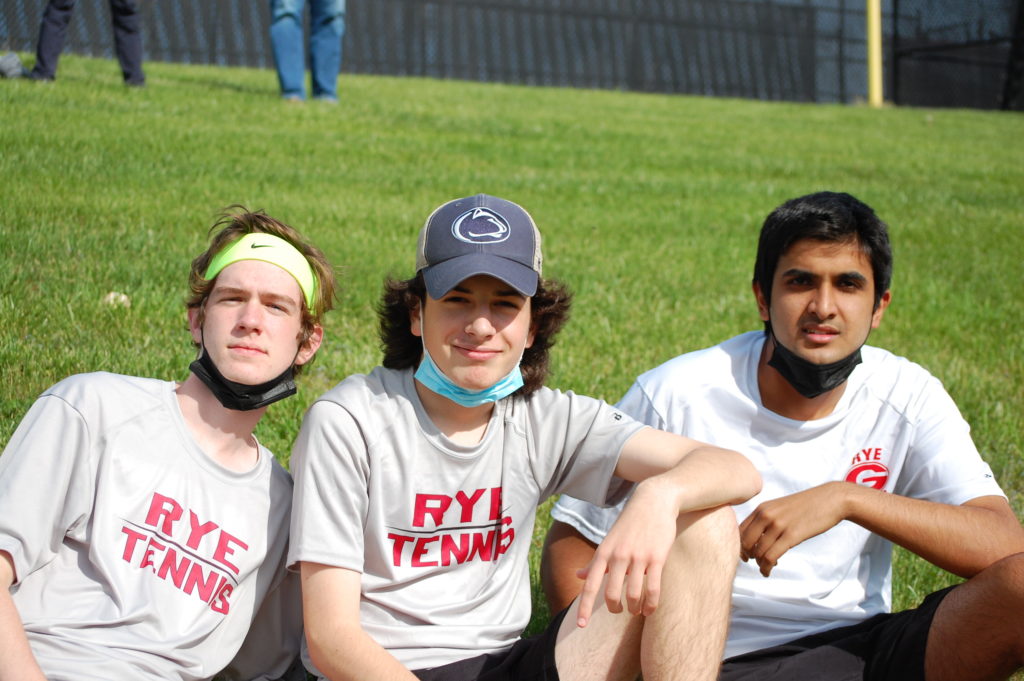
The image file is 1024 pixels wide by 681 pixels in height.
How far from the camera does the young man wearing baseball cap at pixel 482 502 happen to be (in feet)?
9.45

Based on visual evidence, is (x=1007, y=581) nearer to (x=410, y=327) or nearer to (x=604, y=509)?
(x=604, y=509)

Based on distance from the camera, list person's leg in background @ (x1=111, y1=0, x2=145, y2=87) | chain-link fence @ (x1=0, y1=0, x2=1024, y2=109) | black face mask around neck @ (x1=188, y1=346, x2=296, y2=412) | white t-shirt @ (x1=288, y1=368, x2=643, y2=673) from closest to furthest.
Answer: white t-shirt @ (x1=288, y1=368, x2=643, y2=673), black face mask around neck @ (x1=188, y1=346, x2=296, y2=412), person's leg in background @ (x1=111, y1=0, x2=145, y2=87), chain-link fence @ (x1=0, y1=0, x2=1024, y2=109)

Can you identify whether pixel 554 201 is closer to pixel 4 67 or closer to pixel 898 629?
pixel 4 67

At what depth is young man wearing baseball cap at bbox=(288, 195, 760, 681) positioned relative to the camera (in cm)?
288

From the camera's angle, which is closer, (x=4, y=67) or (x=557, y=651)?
(x=557, y=651)

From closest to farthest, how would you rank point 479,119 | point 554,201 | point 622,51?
point 554,201 → point 479,119 → point 622,51

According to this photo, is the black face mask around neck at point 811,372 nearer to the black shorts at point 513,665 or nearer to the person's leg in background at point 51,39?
the black shorts at point 513,665

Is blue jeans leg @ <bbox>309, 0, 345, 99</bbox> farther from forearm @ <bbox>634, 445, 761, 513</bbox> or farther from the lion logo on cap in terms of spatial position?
forearm @ <bbox>634, 445, 761, 513</bbox>

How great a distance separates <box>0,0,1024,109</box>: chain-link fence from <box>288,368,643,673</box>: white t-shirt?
19.2m

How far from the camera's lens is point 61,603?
2.75 meters

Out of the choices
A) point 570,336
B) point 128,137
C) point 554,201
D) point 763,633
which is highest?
point 128,137

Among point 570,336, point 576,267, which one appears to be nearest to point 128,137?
point 576,267

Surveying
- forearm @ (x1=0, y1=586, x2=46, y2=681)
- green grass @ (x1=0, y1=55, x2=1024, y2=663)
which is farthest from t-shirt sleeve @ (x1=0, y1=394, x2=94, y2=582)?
green grass @ (x1=0, y1=55, x2=1024, y2=663)

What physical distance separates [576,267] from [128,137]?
3.87 m
